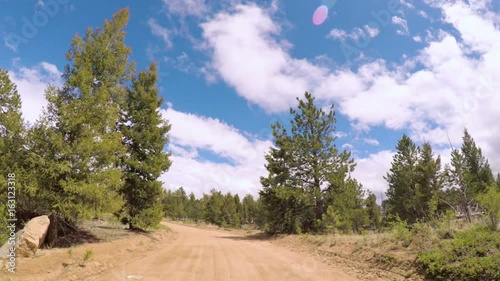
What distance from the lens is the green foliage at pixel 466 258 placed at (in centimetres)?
707

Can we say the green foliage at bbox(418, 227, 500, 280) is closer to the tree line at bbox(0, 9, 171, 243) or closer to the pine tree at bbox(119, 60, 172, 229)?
the tree line at bbox(0, 9, 171, 243)

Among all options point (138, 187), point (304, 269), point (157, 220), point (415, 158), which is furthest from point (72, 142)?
point (415, 158)

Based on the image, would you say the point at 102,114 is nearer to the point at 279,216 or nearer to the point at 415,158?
the point at 279,216

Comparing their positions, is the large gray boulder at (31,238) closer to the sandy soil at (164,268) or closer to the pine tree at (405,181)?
the sandy soil at (164,268)

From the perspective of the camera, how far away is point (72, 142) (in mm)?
14258

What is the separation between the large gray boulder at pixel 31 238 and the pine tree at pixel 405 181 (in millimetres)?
30221

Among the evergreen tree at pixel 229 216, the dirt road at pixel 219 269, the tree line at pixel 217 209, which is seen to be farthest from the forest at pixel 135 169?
the evergreen tree at pixel 229 216

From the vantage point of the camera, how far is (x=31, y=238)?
1078 cm

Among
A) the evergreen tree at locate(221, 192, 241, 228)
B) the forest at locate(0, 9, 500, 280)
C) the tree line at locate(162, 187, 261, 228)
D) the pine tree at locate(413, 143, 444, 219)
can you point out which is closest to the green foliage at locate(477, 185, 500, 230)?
the forest at locate(0, 9, 500, 280)

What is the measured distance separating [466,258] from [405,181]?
1020 inches

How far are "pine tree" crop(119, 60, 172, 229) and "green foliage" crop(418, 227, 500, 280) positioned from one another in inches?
686

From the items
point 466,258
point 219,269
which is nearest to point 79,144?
point 219,269

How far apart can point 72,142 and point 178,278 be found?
29.9 ft

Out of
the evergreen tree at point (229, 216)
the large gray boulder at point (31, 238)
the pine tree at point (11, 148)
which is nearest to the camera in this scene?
the large gray boulder at point (31, 238)
